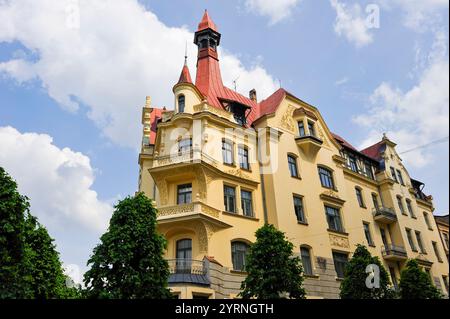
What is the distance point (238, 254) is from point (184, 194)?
478 centimetres

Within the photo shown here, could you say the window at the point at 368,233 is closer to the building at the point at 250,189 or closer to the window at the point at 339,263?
the building at the point at 250,189

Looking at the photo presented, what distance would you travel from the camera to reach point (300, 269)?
16469 mm

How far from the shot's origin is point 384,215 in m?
30.5

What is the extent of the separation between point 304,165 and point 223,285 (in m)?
11.5

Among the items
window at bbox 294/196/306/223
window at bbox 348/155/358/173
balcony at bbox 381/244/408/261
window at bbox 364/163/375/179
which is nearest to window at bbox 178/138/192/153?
window at bbox 294/196/306/223

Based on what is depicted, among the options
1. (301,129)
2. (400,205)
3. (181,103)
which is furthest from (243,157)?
(400,205)

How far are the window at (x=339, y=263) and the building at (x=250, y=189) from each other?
3.3 inches

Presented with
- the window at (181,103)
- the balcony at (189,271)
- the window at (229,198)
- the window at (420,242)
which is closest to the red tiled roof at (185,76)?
the window at (181,103)

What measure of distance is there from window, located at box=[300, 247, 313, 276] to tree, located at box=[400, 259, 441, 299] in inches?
232

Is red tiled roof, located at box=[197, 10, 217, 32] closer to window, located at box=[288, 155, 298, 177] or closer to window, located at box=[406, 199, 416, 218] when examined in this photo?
window, located at box=[288, 155, 298, 177]

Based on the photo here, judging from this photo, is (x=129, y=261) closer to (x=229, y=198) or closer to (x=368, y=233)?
(x=229, y=198)

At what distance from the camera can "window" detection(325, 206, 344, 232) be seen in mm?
26688

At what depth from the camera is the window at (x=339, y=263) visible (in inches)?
975
